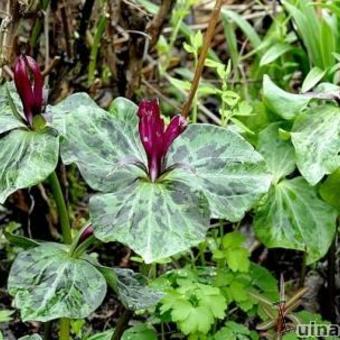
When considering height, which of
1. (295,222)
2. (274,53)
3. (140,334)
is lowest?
(140,334)

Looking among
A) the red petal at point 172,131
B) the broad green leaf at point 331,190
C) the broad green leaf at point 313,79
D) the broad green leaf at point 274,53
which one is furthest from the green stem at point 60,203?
the broad green leaf at point 274,53

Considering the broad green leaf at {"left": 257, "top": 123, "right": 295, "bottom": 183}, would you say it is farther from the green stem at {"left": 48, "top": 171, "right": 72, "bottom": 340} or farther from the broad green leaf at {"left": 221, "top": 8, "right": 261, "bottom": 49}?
the broad green leaf at {"left": 221, "top": 8, "right": 261, "bottom": 49}

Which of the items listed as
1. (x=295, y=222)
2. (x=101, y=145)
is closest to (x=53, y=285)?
(x=101, y=145)

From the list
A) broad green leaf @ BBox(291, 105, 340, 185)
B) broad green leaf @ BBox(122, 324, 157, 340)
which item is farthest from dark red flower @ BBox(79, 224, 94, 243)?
broad green leaf @ BBox(291, 105, 340, 185)

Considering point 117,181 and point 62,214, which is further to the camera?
point 62,214

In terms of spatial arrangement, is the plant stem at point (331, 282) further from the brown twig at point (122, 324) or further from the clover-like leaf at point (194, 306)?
the brown twig at point (122, 324)

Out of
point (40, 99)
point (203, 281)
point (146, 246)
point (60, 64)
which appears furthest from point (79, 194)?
point (146, 246)

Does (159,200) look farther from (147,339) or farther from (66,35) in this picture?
(66,35)

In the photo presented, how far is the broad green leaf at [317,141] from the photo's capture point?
4.90 ft

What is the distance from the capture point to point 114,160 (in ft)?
4.35

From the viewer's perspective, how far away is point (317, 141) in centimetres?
154

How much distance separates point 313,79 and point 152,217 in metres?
0.71

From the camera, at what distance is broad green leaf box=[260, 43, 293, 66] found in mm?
2037

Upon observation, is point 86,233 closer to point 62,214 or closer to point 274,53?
point 62,214
